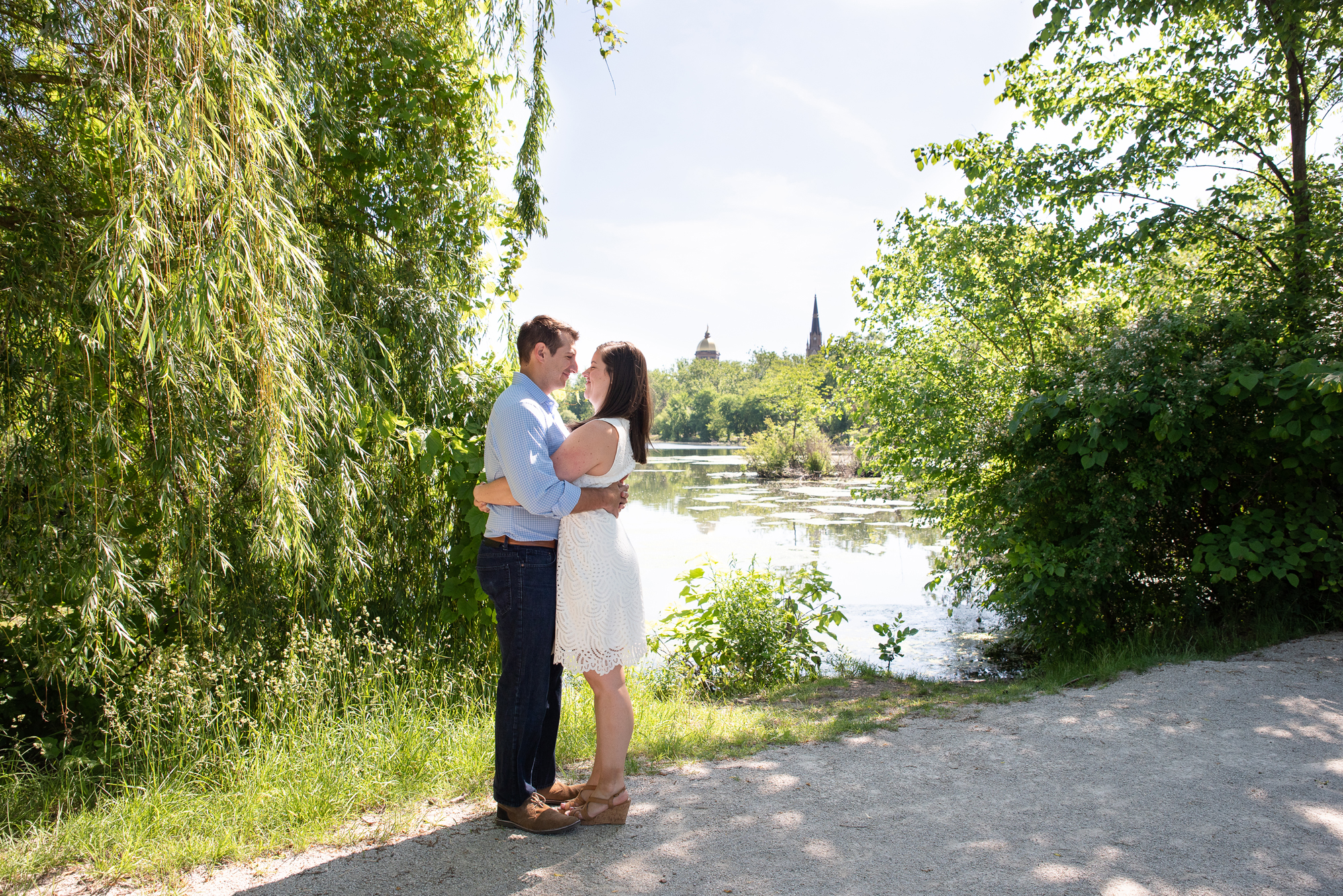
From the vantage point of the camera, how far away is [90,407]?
294 cm

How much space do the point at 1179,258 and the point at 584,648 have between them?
7.00 meters

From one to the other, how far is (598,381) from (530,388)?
0.82 ft

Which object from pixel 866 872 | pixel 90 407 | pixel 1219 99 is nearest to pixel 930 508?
pixel 1219 99

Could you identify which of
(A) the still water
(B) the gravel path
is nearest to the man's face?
(B) the gravel path

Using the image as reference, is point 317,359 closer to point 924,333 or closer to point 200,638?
point 200,638

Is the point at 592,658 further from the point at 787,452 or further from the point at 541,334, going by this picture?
the point at 787,452

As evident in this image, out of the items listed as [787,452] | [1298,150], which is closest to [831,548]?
[1298,150]

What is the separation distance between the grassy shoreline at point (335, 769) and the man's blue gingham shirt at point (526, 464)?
117 cm

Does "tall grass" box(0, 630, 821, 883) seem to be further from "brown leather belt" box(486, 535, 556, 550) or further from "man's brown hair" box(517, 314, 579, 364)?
"man's brown hair" box(517, 314, 579, 364)

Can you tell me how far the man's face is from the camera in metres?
2.83

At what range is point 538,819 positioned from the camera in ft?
8.87

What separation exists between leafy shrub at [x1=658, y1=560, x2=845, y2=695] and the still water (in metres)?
0.65

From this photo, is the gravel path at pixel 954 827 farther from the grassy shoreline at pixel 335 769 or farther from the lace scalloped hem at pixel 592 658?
the lace scalloped hem at pixel 592 658

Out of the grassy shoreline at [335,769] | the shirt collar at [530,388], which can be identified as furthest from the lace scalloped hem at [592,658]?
the shirt collar at [530,388]
